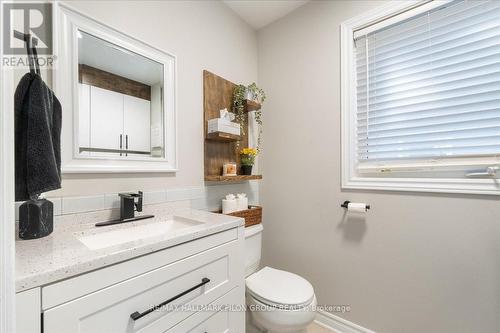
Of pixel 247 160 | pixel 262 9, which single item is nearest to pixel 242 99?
pixel 247 160

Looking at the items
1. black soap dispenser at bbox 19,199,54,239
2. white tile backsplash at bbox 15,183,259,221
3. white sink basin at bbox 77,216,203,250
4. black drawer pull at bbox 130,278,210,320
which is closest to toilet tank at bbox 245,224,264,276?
white tile backsplash at bbox 15,183,259,221

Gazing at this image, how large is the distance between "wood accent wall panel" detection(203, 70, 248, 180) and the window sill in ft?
2.95

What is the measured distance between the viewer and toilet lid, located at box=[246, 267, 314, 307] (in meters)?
1.23

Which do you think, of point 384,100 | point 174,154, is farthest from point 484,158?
point 174,154

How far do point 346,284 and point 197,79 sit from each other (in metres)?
1.79

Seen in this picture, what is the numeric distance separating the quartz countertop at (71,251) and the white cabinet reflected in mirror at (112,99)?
0.95 feet

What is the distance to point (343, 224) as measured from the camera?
158cm

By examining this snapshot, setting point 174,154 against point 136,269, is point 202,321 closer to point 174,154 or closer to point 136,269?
point 136,269

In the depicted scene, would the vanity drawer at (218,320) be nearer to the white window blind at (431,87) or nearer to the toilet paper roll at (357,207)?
the toilet paper roll at (357,207)

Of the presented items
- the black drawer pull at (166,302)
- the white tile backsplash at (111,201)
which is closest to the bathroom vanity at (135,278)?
the black drawer pull at (166,302)

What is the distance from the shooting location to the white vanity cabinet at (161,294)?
605 mm

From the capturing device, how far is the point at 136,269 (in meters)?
0.74

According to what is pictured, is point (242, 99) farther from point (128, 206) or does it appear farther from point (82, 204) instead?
point (82, 204)

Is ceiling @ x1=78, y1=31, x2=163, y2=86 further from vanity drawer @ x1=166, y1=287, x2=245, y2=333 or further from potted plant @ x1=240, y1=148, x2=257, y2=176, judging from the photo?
vanity drawer @ x1=166, y1=287, x2=245, y2=333
